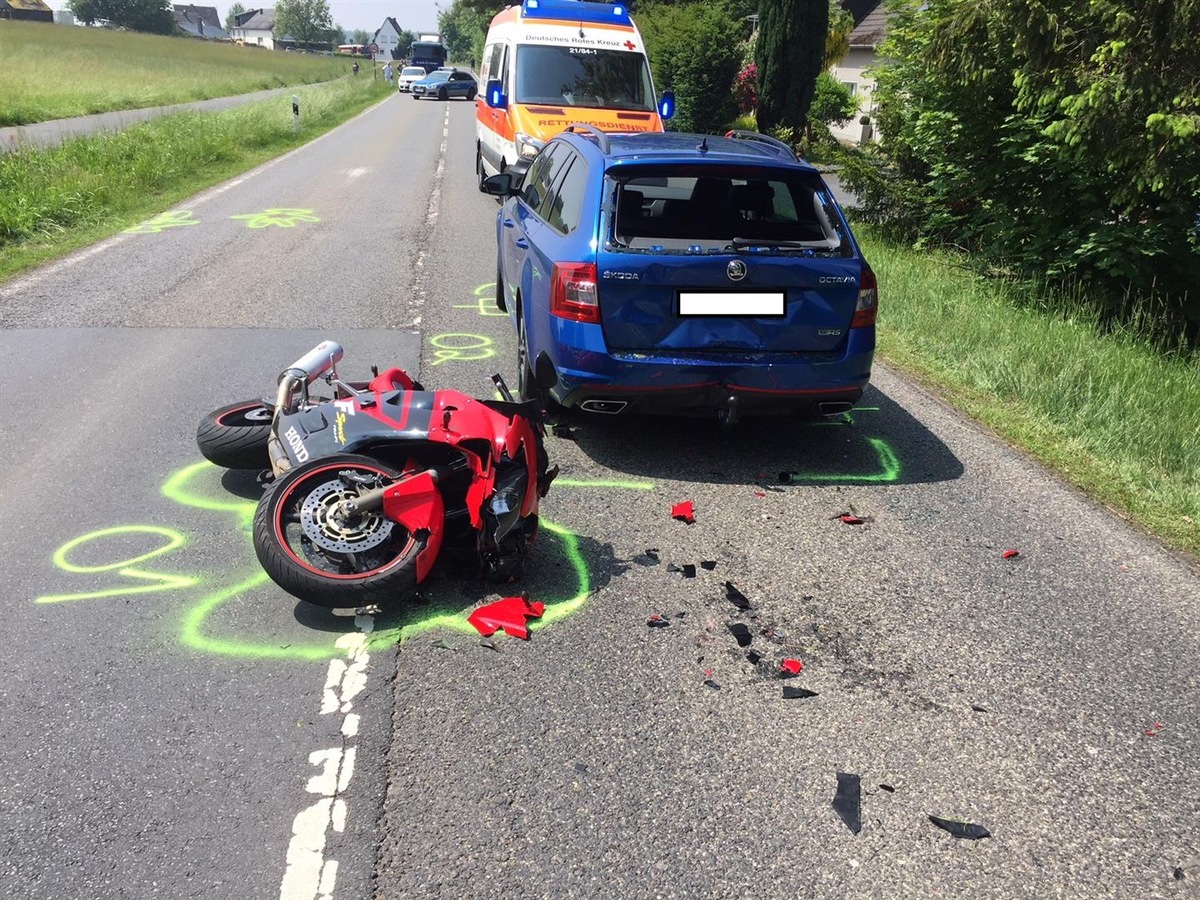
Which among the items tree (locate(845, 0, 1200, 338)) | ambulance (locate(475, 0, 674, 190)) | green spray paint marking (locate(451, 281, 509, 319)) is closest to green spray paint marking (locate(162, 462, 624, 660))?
green spray paint marking (locate(451, 281, 509, 319))

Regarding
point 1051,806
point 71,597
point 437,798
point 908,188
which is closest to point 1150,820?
point 1051,806

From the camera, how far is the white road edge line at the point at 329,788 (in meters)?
2.67

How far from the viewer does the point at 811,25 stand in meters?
24.6

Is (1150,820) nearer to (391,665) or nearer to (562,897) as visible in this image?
(562,897)

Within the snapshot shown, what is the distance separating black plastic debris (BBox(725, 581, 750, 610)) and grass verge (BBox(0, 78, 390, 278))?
30.7 feet

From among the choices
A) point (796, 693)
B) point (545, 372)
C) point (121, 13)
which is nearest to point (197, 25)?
point (121, 13)

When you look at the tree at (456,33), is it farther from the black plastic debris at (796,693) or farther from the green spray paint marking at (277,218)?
the black plastic debris at (796,693)

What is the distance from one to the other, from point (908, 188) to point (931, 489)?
353 inches

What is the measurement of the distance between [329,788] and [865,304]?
3.94 meters

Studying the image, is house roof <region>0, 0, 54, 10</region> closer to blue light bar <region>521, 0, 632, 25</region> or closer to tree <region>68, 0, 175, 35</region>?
tree <region>68, 0, 175, 35</region>

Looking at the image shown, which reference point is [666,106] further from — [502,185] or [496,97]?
[502,185]

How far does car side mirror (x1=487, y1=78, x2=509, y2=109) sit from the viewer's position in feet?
47.7

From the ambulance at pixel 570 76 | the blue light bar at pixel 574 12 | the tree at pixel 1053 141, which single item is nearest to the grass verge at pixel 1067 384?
the tree at pixel 1053 141

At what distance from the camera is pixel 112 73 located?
170ft
